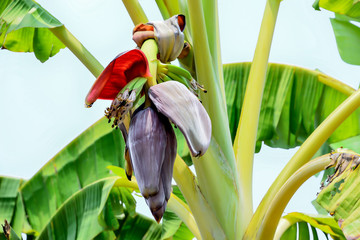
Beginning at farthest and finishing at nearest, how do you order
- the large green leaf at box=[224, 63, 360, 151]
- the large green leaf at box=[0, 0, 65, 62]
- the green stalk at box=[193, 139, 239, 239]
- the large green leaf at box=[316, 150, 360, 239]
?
1. the large green leaf at box=[224, 63, 360, 151]
2. the large green leaf at box=[0, 0, 65, 62]
3. the green stalk at box=[193, 139, 239, 239]
4. the large green leaf at box=[316, 150, 360, 239]

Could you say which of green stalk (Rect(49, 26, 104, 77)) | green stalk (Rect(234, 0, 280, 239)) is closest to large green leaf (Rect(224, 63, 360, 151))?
green stalk (Rect(234, 0, 280, 239))

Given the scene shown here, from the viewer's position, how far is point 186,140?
1.55ft

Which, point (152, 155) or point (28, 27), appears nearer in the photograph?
point (152, 155)

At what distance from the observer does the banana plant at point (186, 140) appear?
0.50 m

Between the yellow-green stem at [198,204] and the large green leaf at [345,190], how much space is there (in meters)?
0.23

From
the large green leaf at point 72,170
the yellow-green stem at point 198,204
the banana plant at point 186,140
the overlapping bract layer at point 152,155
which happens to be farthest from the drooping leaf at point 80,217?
the overlapping bract layer at point 152,155

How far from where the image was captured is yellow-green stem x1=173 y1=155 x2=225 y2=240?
1.01 m

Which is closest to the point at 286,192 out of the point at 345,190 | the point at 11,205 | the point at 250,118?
the point at 345,190

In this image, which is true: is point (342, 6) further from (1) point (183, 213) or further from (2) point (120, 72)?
(2) point (120, 72)

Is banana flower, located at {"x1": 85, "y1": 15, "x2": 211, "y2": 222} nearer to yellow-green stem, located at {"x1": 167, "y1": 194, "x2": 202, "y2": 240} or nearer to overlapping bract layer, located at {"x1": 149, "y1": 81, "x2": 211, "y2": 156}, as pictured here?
overlapping bract layer, located at {"x1": 149, "y1": 81, "x2": 211, "y2": 156}

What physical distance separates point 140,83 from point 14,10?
3.35ft

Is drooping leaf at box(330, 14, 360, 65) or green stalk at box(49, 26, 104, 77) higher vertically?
green stalk at box(49, 26, 104, 77)

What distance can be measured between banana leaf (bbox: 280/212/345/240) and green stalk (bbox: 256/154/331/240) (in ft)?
0.77

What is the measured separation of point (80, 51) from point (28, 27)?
38cm
